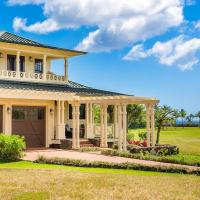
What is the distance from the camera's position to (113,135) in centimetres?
3475

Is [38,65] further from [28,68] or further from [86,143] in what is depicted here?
[86,143]

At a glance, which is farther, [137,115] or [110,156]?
[137,115]

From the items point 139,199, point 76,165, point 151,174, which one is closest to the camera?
point 139,199

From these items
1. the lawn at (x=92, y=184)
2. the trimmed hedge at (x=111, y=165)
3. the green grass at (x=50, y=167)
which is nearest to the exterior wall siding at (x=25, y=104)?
the green grass at (x=50, y=167)

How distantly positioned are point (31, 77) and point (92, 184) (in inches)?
707

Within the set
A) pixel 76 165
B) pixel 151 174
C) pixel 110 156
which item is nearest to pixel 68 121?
pixel 110 156

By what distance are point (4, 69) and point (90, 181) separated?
1735cm

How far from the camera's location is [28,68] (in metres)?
33.1

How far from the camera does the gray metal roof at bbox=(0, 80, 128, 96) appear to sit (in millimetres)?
29197

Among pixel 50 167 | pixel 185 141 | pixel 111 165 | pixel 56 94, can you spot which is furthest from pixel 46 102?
pixel 185 141

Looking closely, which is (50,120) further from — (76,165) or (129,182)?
(129,182)

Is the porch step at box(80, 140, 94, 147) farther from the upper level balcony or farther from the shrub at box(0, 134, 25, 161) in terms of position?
the shrub at box(0, 134, 25, 161)

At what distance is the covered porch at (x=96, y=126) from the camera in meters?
26.6

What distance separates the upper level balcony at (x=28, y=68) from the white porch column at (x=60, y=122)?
301 centimetres
